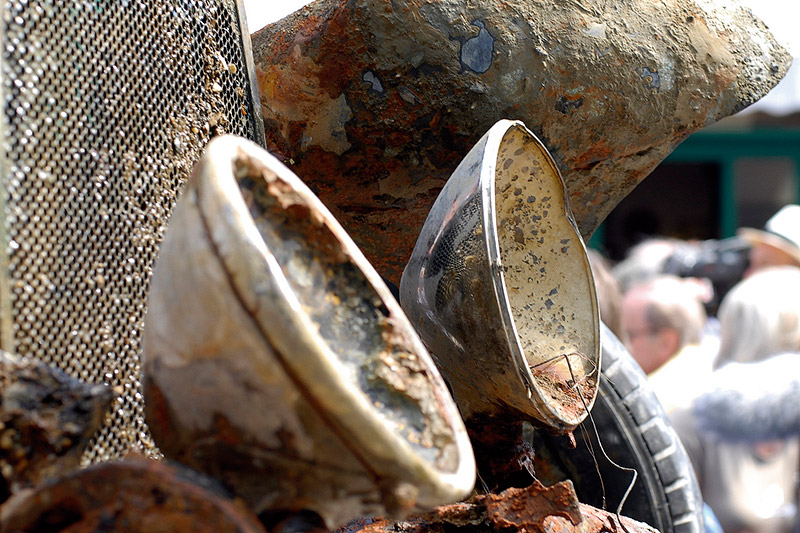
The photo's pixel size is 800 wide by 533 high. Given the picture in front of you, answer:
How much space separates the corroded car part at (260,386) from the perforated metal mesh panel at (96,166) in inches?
8.6

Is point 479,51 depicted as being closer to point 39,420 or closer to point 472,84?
point 472,84

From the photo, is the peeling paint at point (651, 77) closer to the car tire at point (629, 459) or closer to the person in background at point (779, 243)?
the car tire at point (629, 459)

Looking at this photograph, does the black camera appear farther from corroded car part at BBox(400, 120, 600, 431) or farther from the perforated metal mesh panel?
the perforated metal mesh panel

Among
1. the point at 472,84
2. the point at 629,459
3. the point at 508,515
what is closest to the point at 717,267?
the point at 629,459

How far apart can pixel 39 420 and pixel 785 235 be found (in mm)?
4986

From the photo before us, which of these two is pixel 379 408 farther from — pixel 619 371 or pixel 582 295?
pixel 619 371

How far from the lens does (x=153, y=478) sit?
712 millimetres

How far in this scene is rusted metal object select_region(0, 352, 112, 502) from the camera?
2.59 ft

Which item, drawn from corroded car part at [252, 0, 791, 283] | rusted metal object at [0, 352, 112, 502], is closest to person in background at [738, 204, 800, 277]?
corroded car part at [252, 0, 791, 283]

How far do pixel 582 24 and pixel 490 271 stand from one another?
2.34 ft

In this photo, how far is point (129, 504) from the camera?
2.33 feet

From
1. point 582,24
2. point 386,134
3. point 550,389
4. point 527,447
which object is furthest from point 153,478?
point 582,24

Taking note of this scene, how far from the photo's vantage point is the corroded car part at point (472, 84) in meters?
1.62

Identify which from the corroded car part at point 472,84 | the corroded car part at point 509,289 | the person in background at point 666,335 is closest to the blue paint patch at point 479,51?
the corroded car part at point 472,84
